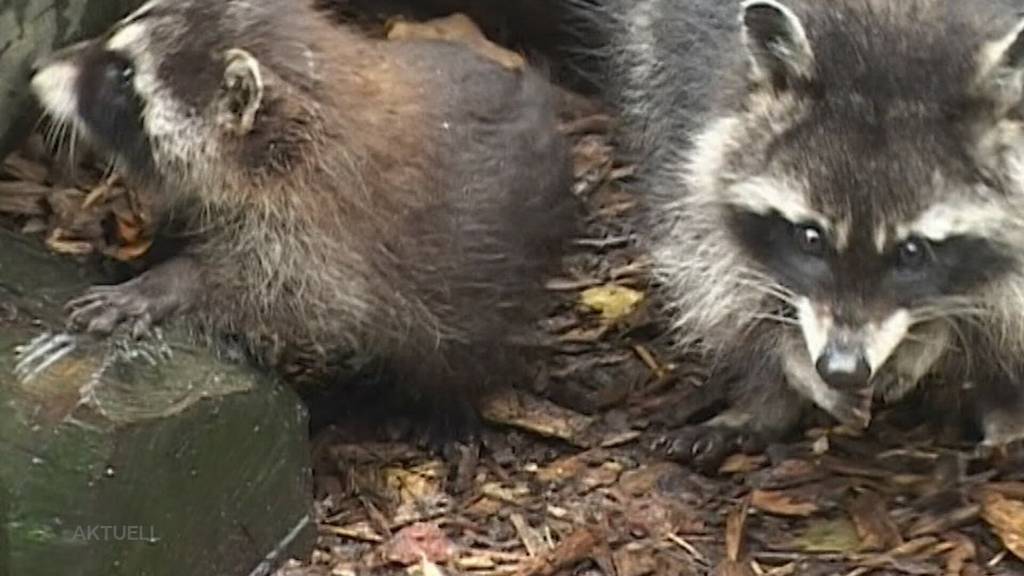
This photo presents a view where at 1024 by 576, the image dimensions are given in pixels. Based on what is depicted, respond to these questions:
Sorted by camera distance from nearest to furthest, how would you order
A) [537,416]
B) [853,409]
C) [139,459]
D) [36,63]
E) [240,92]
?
→ [139,459]
[240,92]
[853,409]
[36,63]
[537,416]

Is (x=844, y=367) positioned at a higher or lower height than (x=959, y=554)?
higher

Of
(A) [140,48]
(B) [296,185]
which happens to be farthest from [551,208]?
(A) [140,48]

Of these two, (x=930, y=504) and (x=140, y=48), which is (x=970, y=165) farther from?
(x=140, y=48)

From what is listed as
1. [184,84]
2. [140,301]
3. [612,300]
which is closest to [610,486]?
[612,300]

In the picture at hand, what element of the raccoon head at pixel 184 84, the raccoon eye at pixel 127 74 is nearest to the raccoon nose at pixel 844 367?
the raccoon head at pixel 184 84

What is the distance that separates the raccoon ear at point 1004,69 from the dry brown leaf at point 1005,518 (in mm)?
777

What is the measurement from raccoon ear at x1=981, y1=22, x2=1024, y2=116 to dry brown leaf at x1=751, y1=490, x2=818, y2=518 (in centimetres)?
85

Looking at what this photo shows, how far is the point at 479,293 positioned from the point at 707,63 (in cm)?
61

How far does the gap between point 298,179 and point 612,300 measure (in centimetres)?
95

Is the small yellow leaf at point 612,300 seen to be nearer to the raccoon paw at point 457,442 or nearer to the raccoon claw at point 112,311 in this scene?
the raccoon paw at point 457,442

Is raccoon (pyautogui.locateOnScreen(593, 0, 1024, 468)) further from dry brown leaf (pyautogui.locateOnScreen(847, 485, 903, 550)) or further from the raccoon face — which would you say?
the raccoon face

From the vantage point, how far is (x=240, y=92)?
362 cm

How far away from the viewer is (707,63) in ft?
13.0

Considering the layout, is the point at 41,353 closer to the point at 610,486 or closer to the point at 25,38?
the point at 25,38
